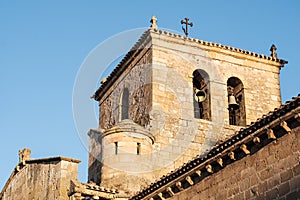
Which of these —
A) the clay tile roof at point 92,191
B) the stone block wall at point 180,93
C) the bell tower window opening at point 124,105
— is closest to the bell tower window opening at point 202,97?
the stone block wall at point 180,93

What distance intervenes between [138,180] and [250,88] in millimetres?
6324

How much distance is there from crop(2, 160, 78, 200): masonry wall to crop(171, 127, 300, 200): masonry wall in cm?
489

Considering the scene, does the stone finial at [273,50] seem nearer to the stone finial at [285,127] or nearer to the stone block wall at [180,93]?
the stone block wall at [180,93]

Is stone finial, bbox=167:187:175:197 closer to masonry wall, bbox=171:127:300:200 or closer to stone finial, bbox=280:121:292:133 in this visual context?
masonry wall, bbox=171:127:300:200

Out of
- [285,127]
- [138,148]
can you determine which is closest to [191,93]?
[138,148]

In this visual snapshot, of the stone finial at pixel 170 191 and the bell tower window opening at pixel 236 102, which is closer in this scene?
the stone finial at pixel 170 191

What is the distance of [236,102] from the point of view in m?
20.8

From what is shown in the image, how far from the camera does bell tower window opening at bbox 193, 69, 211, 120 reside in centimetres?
2020

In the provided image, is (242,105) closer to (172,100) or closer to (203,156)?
(172,100)

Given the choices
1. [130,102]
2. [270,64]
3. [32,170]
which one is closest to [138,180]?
[32,170]

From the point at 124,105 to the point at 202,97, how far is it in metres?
3.01

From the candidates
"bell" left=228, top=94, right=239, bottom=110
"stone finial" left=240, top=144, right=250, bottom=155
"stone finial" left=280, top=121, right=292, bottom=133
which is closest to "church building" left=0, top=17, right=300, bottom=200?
"bell" left=228, top=94, right=239, bottom=110

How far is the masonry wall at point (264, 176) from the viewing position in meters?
9.76

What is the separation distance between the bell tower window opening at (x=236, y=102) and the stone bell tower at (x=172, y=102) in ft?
0.11
